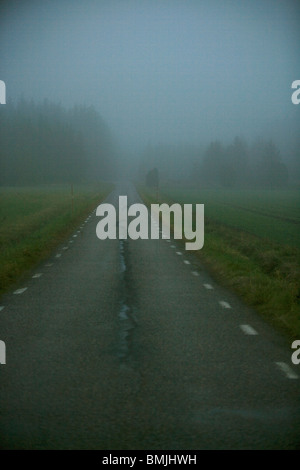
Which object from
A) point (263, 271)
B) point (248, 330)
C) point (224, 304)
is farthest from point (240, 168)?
point (248, 330)

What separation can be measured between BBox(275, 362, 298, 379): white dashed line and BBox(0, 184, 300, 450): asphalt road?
0.01 meters

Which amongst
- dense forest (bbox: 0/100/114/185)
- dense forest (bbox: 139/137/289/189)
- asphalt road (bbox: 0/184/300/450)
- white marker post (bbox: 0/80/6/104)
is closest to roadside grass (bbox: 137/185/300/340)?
asphalt road (bbox: 0/184/300/450)

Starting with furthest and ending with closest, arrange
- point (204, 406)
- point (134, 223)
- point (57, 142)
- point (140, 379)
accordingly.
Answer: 1. point (57, 142)
2. point (134, 223)
3. point (140, 379)
4. point (204, 406)

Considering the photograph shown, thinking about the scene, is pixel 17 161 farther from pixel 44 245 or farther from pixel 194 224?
pixel 44 245

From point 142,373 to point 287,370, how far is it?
1.63 meters

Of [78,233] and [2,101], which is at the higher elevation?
[2,101]

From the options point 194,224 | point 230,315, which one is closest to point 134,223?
point 194,224

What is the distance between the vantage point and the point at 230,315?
1032 centimetres

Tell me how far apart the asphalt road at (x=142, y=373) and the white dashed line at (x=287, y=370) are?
0.01m

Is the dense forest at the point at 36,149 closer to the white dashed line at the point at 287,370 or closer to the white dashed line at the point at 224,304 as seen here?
the white dashed line at the point at 224,304

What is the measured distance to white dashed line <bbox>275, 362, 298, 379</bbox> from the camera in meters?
6.62

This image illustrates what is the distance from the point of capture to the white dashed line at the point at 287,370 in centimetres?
662

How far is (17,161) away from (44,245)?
117793mm

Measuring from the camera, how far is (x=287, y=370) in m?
6.88
